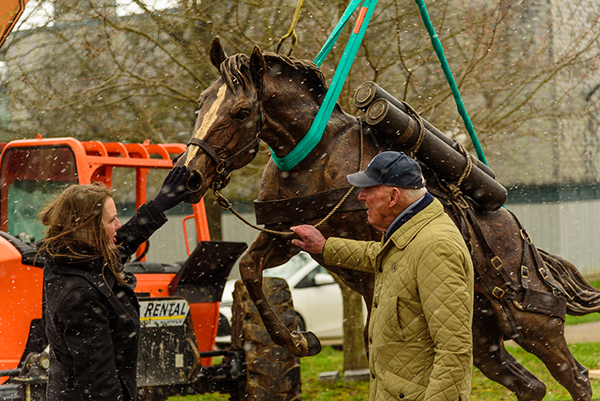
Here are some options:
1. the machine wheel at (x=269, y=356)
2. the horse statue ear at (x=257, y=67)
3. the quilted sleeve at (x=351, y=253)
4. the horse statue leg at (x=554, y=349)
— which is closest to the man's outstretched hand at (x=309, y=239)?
the quilted sleeve at (x=351, y=253)

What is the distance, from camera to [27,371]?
506 centimetres

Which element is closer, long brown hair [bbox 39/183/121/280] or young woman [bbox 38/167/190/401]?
young woman [bbox 38/167/190/401]

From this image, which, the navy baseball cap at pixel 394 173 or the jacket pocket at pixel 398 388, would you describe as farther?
the navy baseball cap at pixel 394 173

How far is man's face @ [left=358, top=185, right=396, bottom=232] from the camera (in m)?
3.02

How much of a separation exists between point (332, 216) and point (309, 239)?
19 cm

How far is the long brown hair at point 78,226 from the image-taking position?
2938mm

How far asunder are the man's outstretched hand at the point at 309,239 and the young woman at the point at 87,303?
965 mm

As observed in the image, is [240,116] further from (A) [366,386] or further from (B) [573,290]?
(A) [366,386]

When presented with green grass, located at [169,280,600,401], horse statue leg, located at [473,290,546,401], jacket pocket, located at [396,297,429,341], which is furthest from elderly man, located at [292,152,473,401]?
green grass, located at [169,280,600,401]

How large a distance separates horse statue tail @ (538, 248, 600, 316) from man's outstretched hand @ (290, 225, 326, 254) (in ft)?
6.77

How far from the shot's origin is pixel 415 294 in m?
2.81

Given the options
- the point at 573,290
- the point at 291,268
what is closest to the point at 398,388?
the point at 573,290

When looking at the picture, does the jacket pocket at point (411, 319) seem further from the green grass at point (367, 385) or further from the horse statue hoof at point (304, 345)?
the green grass at point (367, 385)

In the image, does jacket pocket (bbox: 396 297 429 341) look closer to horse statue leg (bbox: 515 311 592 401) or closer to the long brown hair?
the long brown hair
